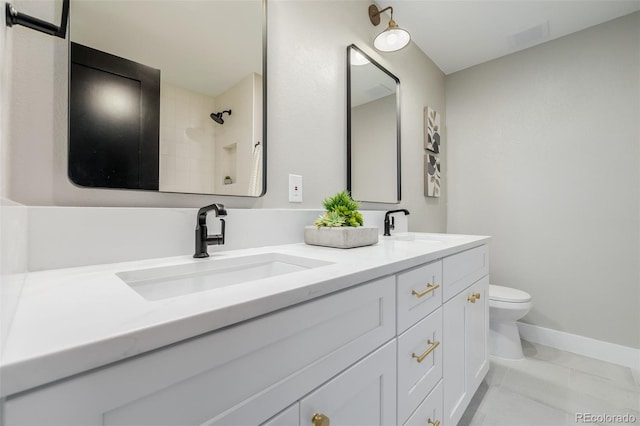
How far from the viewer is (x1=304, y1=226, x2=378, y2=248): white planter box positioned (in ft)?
3.39

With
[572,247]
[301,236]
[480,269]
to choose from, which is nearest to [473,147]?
[572,247]

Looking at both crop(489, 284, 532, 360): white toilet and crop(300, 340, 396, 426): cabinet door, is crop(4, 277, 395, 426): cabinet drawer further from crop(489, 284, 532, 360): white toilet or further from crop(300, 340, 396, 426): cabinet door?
crop(489, 284, 532, 360): white toilet

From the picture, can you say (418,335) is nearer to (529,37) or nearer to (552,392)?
(552,392)

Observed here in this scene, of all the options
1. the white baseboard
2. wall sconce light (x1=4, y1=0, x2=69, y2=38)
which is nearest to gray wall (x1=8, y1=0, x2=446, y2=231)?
wall sconce light (x1=4, y1=0, x2=69, y2=38)

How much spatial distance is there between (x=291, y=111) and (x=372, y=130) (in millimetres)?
645

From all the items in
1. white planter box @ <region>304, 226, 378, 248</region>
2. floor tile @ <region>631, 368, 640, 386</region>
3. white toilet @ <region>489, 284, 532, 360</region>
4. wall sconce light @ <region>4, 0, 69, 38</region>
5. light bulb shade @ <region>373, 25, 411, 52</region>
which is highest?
light bulb shade @ <region>373, 25, 411, 52</region>

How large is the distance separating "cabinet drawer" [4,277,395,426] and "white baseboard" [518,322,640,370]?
2238mm

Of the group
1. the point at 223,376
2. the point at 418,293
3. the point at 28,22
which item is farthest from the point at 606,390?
the point at 28,22

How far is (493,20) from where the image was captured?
1909 mm

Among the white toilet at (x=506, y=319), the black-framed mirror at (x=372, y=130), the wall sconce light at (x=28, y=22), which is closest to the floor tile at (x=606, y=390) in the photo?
the white toilet at (x=506, y=319)

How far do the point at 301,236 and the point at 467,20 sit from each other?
6.39 ft

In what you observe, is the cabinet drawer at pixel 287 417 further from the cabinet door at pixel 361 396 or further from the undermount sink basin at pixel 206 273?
the undermount sink basin at pixel 206 273

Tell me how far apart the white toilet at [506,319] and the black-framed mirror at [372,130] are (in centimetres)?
94

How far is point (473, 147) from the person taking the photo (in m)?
2.48
